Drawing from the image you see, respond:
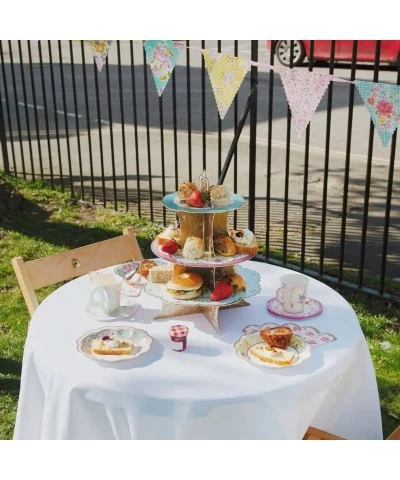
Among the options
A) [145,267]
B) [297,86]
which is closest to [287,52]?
[297,86]

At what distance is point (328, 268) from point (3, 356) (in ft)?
8.71

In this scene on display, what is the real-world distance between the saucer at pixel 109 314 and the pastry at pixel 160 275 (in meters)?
0.17

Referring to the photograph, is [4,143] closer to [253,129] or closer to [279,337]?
[253,129]

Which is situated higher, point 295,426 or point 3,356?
point 295,426

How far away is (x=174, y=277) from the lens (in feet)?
9.66

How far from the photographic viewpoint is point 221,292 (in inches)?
113

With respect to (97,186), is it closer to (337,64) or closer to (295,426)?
(295,426)

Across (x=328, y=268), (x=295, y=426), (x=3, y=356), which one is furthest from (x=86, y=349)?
(x=328, y=268)

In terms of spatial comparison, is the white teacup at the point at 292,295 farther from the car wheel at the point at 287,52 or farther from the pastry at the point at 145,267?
the car wheel at the point at 287,52

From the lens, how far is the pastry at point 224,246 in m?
2.89

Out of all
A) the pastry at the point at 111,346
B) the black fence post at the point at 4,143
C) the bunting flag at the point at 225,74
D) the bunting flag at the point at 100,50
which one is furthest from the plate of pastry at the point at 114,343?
the black fence post at the point at 4,143

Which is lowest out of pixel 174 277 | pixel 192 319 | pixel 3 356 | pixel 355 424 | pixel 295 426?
pixel 3 356

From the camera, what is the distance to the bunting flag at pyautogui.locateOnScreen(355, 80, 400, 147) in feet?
11.4

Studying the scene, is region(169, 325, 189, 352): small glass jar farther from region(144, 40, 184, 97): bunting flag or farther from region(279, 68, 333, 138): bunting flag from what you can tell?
region(144, 40, 184, 97): bunting flag
